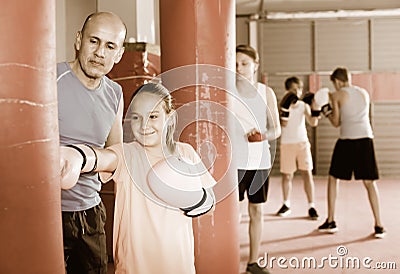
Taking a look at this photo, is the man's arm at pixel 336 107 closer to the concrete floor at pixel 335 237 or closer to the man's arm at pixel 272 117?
the concrete floor at pixel 335 237

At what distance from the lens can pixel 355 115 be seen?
4.04 meters

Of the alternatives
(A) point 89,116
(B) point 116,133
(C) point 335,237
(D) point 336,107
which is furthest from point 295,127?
(A) point 89,116

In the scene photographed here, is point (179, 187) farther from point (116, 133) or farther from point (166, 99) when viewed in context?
point (116, 133)

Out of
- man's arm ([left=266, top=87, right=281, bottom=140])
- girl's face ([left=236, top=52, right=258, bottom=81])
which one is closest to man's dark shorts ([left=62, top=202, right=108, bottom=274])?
girl's face ([left=236, top=52, right=258, bottom=81])

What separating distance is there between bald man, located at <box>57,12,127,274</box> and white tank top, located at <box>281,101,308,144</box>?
3.32m

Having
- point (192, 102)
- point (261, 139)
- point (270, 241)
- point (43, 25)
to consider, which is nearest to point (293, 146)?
point (270, 241)

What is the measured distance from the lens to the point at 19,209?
1057 mm

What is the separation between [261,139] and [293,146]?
2211mm

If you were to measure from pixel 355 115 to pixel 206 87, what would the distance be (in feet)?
7.83

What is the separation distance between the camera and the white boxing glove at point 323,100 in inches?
A: 165

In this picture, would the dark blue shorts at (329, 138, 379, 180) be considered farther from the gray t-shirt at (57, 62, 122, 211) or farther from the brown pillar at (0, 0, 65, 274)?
the brown pillar at (0, 0, 65, 274)

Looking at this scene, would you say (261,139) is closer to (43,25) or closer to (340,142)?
(340,142)

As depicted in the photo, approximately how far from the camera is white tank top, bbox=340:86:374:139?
4031mm

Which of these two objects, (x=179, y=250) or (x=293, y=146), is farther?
(x=293, y=146)
